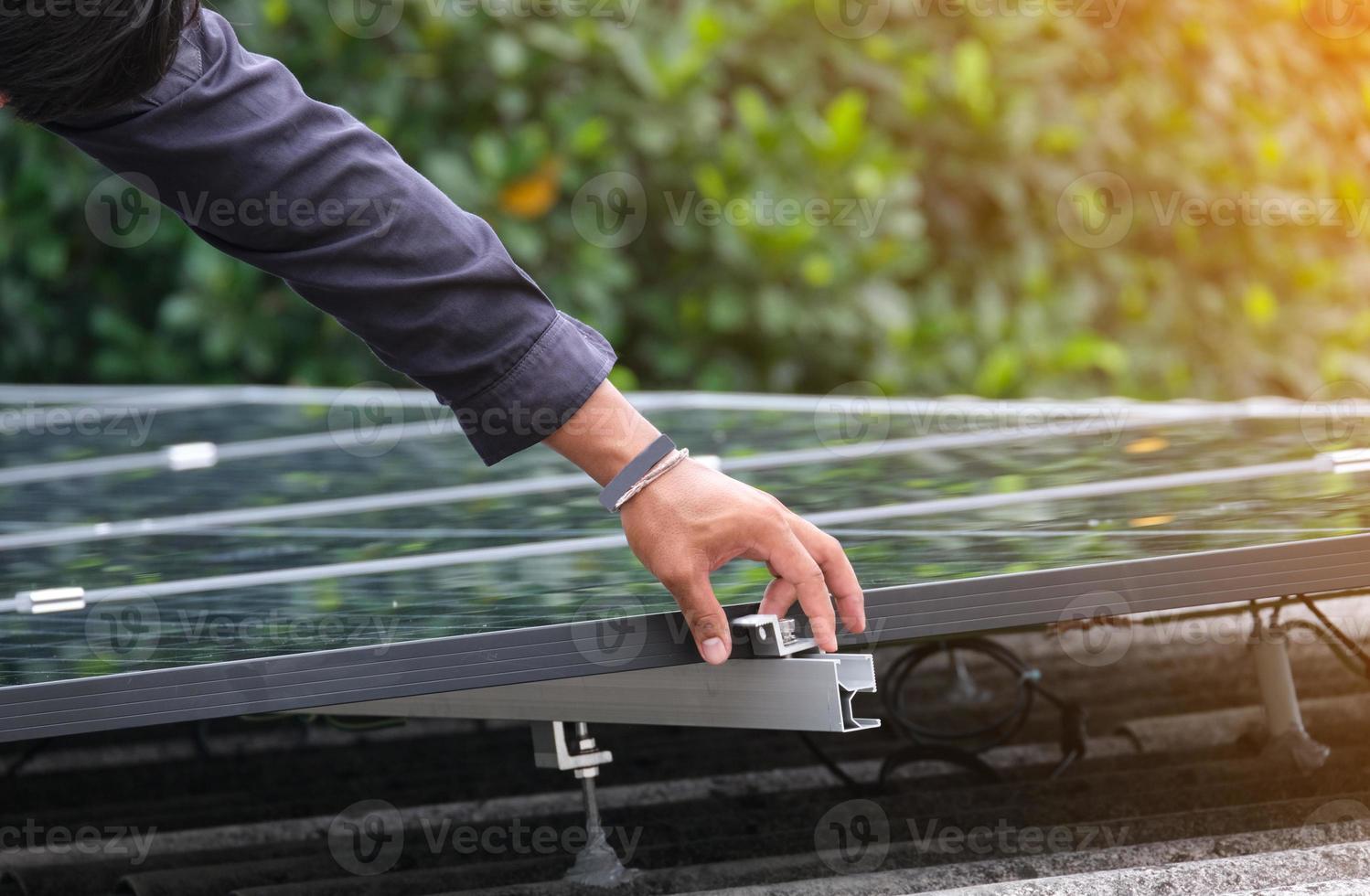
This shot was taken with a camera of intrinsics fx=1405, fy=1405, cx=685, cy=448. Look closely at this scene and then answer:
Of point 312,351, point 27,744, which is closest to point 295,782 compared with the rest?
point 27,744

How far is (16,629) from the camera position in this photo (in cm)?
191

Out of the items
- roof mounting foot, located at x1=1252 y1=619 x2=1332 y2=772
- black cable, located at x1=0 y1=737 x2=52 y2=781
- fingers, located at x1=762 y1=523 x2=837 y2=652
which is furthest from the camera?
black cable, located at x1=0 y1=737 x2=52 y2=781

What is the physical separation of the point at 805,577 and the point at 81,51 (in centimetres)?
86

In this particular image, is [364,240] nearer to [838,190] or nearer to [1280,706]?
[1280,706]

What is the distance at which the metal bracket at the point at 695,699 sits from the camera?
1.42m

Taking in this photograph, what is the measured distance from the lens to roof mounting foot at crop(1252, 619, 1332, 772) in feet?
6.64

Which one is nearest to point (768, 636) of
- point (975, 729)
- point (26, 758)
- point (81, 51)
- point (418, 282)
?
point (418, 282)

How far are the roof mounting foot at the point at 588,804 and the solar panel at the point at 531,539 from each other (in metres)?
0.17

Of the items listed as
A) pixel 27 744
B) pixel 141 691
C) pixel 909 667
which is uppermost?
pixel 141 691

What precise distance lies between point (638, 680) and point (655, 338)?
4559 mm

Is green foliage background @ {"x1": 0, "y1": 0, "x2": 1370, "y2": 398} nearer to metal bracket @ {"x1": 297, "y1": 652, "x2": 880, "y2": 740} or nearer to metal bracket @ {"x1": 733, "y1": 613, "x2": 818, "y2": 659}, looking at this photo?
metal bracket @ {"x1": 297, "y1": 652, "x2": 880, "y2": 740}

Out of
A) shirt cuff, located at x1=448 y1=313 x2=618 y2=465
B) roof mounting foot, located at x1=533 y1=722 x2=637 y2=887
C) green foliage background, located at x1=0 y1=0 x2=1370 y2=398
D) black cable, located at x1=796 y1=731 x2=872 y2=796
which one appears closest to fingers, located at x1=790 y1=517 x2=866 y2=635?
shirt cuff, located at x1=448 y1=313 x2=618 y2=465

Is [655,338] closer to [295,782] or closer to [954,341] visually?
[954,341]

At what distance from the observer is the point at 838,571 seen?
1.44m
